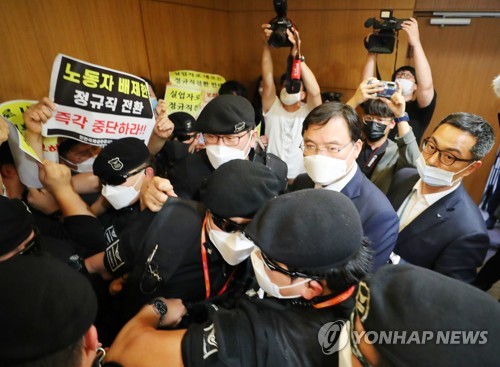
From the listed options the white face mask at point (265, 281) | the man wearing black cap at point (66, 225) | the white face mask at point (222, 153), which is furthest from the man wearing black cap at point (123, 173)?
the white face mask at point (265, 281)

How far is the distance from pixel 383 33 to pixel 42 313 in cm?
327

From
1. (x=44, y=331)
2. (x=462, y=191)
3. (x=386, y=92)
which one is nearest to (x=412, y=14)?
(x=386, y=92)

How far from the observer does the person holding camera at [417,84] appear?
2504 millimetres

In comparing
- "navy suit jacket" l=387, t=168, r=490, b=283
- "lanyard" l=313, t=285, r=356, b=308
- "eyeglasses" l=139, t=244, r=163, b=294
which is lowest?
"navy suit jacket" l=387, t=168, r=490, b=283

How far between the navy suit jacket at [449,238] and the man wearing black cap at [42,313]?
63.4 inches

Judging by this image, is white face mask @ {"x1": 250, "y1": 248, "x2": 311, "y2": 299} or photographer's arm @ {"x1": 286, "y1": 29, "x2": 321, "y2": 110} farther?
photographer's arm @ {"x1": 286, "y1": 29, "x2": 321, "y2": 110}

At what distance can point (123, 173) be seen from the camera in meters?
1.60

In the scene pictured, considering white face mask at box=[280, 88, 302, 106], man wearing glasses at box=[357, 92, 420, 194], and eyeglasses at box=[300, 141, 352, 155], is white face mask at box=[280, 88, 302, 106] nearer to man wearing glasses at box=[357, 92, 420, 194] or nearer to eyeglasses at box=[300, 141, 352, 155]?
man wearing glasses at box=[357, 92, 420, 194]

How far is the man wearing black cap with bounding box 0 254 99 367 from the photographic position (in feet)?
1.91

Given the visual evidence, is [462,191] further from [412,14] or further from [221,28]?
[221,28]

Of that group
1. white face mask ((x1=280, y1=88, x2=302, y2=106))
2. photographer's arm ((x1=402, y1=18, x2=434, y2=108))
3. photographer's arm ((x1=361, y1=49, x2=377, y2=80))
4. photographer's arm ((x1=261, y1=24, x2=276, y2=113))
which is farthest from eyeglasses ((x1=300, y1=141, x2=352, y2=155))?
photographer's arm ((x1=361, y1=49, x2=377, y2=80))

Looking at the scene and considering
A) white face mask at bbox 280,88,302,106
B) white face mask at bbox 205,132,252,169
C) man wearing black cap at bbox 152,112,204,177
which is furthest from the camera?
white face mask at bbox 280,88,302,106

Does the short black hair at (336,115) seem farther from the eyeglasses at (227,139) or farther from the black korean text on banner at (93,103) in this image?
the black korean text on banner at (93,103)

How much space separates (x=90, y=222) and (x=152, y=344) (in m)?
0.98
